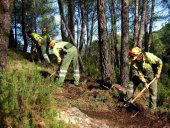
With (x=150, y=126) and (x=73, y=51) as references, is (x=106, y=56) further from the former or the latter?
(x=150, y=126)

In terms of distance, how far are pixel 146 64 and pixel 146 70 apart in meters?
0.18

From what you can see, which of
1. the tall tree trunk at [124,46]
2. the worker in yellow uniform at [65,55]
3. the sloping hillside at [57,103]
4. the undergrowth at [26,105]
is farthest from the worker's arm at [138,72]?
the undergrowth at [26,105]

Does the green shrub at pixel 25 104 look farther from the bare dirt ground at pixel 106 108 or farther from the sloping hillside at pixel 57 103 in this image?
the bare dirt ground at pixel 106 108

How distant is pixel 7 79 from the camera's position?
A: 235 inches

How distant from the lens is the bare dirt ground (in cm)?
708

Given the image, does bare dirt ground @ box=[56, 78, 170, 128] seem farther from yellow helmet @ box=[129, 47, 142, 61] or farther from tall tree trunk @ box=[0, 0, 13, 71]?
tall tree trunk @ box=[0, 0, 13, 71]

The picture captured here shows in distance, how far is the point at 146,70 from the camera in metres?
8.21

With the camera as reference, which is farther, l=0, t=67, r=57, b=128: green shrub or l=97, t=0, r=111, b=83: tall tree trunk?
l=97, t=0, r=111, b=83: tall tree trunk

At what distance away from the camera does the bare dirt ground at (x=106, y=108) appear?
7076 mm

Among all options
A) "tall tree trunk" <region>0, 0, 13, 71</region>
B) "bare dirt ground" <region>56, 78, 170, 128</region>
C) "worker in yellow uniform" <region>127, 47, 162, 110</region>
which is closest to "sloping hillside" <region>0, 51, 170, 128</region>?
"bare dirt ground" <region>56, 78, 170, 128</region>

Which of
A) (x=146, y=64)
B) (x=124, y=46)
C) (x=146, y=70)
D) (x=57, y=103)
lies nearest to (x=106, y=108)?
(x=146, y=70)

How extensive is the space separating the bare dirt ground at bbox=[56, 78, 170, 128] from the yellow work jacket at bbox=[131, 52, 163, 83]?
1.12 meters

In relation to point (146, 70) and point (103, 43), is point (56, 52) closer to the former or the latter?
point (103, 43)

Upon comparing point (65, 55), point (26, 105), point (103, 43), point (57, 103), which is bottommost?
point (57, 103)
